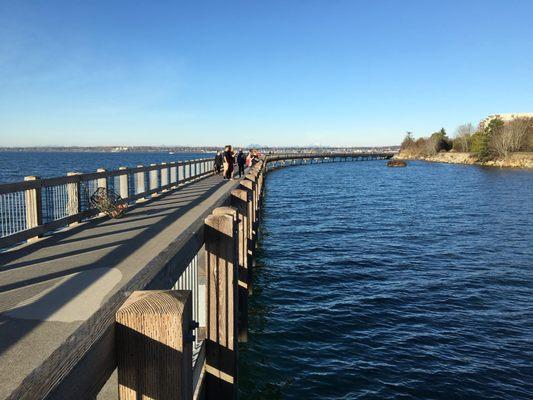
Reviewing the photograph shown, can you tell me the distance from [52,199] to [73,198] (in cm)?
82

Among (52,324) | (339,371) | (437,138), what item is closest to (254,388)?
(339,371)

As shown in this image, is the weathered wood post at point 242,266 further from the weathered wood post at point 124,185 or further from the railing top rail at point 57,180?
the weathered wood post at point 124,185

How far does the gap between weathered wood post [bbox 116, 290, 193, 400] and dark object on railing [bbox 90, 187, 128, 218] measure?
10537mm

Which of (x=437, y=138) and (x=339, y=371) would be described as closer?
(x=339, y=371)

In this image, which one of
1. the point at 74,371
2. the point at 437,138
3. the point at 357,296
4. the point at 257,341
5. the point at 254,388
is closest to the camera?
the point at 74,371

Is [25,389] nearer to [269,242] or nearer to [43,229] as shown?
[43,229]

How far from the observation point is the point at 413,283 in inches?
605

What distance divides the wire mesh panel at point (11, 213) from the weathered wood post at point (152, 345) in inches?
285

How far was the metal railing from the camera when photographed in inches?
341

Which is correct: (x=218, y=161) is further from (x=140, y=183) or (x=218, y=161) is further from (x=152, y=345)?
(x=152, y=345)

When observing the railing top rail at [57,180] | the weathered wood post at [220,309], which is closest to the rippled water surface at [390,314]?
the weathered wood post at [220,309]

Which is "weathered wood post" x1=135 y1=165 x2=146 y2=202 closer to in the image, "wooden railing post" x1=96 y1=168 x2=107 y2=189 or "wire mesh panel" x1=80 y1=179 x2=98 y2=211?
"wooden railing post" x1=96 y1=168 x2=107 y2=189

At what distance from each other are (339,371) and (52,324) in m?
6.89

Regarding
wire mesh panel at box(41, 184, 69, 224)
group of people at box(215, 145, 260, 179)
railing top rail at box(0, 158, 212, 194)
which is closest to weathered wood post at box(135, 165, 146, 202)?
railing top rail at box(0, 158, 212, 194)
